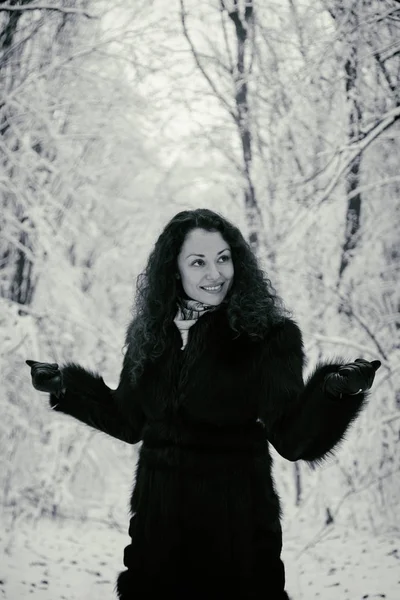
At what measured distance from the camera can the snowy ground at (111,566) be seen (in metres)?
2.75

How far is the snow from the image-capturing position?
9.02ft

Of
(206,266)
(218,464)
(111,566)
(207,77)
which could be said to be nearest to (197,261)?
(206,266)

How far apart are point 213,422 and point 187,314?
0.34m

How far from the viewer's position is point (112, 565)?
3.20 m

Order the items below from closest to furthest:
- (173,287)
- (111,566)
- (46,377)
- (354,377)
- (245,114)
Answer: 1. (354,377)
2. (46,377)
3. (173,287)
4. (111,566)
5. (245,114)

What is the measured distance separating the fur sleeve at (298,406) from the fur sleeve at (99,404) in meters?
0.39

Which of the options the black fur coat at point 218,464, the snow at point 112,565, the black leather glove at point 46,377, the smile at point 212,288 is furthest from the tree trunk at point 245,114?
the black leather glove at point 46,377

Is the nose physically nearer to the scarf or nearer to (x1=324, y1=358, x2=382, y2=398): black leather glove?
the scarf

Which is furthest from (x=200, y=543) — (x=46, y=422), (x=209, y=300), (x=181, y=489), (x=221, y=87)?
(x=221, y=87)

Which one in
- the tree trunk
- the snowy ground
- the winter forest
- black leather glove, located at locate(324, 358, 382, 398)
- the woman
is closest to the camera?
black leather glove, located at locate(324, 358, 382, 398)

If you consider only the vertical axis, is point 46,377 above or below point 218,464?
above

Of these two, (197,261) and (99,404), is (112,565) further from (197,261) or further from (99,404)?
(197,261)

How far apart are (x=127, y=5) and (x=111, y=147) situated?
3.13 feet

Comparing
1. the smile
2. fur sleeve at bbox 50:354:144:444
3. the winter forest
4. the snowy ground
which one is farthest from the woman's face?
the snowy ground
